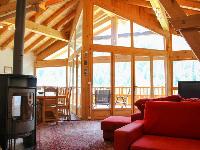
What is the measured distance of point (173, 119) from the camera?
11.2ft

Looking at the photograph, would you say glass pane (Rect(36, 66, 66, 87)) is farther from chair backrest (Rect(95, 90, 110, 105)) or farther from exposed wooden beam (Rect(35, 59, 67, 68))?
chair backrest (Rect(95, 90, 110, 105))

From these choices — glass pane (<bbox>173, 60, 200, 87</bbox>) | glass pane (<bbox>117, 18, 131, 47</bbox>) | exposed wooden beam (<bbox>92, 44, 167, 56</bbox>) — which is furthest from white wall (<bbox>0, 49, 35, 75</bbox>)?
glass pane (<bbox>173, 60, 200, 87</bbox>)

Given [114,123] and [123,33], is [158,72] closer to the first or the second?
[123,33]

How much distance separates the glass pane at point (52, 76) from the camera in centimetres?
1213

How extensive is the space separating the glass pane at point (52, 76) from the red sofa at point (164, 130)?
8.74 meters

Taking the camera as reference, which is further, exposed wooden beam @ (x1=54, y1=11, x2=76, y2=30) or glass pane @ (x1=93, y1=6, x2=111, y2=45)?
exposed wooden beam @ (x1=54, y1=11, x2=76, y2=30)

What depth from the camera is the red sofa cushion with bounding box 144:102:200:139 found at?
130 inches

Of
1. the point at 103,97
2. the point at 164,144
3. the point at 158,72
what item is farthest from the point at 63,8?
the point at 164,144

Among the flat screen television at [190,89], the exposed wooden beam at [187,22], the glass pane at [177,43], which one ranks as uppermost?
the glass pane at [177,43]

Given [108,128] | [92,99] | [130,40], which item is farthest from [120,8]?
[108,128]

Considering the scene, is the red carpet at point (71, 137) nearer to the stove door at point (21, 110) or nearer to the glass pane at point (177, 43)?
the stove door at point (21, 110)

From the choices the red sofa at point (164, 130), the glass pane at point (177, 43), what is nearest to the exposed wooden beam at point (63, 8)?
the glass pane at point (177, 43)

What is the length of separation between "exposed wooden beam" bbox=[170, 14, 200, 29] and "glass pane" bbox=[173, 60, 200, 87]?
6.15 meters

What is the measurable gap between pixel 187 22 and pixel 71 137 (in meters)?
3.23
